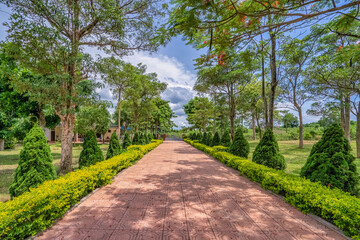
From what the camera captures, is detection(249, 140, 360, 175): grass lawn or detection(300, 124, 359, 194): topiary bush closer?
detection(300, 124, 359, 194): topiary bush

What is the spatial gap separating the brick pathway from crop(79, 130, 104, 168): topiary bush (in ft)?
8.49

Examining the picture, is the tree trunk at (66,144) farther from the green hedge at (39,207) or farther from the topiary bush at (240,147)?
the topiary bush at (240,147)

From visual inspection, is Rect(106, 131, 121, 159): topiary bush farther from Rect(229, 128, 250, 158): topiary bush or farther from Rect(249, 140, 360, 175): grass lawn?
Rect(249, 140, 360, 175): grass lawn

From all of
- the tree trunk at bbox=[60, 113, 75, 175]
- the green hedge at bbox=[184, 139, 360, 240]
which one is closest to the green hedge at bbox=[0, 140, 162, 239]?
the tree trunk at bbox=[60, 113, 75, 175]

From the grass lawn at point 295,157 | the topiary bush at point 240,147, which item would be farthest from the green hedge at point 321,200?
the topiary bush at point 240,147

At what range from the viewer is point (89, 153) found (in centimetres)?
704

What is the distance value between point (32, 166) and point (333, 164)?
7456 millimetres

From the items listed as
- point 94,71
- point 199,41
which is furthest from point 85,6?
point 199,41

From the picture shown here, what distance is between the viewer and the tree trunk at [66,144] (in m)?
7.01

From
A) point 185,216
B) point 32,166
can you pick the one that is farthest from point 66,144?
point 185,216

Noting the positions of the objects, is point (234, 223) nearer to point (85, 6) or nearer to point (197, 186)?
point (197, 186)

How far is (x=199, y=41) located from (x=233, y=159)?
5.37 m

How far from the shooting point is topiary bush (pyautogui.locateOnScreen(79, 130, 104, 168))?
6927mm

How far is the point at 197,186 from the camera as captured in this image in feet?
16.5
